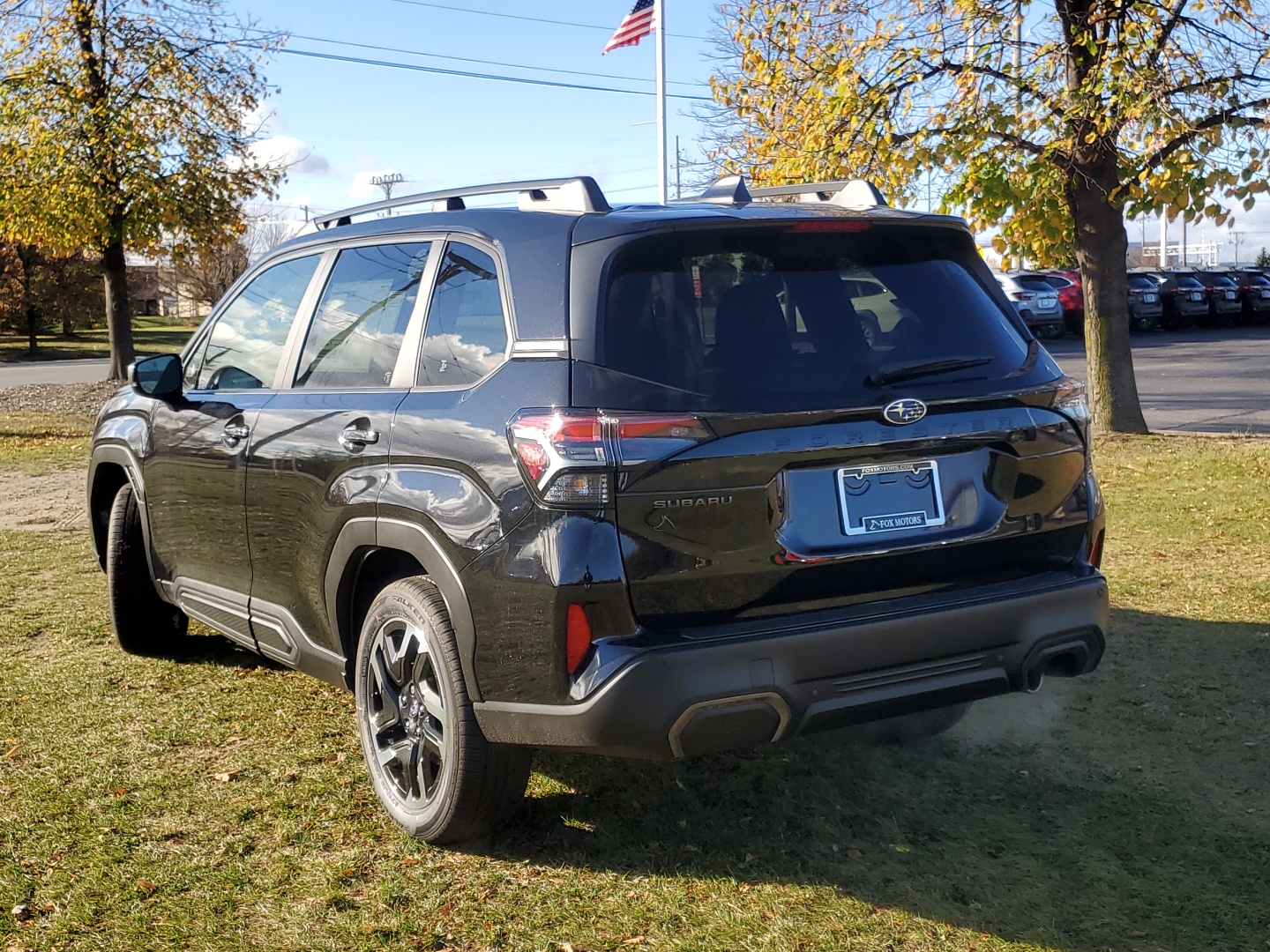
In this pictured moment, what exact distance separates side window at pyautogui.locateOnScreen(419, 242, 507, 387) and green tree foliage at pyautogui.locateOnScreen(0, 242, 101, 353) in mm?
41903

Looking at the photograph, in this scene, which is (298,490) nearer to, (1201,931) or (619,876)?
(619,876)

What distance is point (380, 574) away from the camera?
4.21 meters

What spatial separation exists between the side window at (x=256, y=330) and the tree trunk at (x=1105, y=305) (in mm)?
9432

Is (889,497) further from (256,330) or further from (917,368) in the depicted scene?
(256,330)

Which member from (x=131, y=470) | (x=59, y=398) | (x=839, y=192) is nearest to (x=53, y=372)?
(x=59, y=398)

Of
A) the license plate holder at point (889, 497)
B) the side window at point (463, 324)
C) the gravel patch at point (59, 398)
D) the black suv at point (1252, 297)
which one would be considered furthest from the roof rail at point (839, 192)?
the black suv at point (1252, 297)

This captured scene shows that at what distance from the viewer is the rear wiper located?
11.8 ft

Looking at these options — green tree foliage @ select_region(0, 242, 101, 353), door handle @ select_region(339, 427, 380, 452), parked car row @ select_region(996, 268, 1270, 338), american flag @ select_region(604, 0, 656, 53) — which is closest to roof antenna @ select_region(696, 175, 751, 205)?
door handle @ select_region(339, 427, 380, 452)

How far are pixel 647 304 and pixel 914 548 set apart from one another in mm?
976

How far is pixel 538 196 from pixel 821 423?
116 cm

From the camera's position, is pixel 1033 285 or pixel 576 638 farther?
pixel 1033 285

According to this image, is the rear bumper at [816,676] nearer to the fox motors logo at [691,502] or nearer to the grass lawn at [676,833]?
the fox motors logo at [691,502]

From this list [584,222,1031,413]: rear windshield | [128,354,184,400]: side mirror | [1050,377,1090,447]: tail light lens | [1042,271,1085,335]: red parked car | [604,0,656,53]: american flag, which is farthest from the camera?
[1042,271,1085,335]: red parked car

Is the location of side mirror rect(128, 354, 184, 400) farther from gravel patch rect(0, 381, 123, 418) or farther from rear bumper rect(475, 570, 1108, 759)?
gravel patch rect(0, 381, 123, 418)
